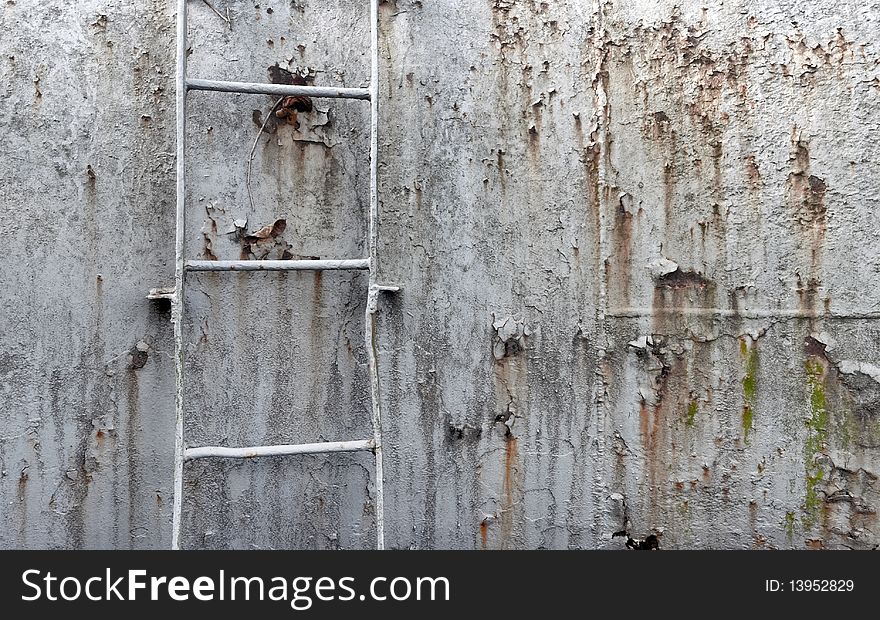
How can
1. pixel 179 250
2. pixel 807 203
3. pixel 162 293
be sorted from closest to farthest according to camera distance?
pixel 179 250 < pixel 162 293 < pixel 807 203

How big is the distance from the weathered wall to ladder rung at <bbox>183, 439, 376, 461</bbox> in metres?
0.13

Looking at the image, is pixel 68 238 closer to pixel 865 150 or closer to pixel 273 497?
pixel 273 497

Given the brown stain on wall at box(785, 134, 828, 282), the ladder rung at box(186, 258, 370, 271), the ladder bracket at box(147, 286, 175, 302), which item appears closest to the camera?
the ladder rung at box(186, 258, 370, 271)

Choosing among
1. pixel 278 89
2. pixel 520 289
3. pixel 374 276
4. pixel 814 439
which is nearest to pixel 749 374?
pixel 814 439

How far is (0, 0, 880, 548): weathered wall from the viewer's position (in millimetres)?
1729

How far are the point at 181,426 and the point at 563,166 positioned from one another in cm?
129

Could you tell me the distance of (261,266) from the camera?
1.60m

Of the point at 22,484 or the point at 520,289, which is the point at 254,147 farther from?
the point at 22,484

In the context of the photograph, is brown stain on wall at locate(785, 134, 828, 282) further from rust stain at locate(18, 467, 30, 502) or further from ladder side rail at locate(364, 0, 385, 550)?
rust stain at locate(18, 467, 30, 502)

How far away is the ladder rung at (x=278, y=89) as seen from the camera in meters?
1.60

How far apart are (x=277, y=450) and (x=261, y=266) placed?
0.49 meters

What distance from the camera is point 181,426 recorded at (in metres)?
1.60

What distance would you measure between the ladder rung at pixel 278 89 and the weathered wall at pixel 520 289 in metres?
0.12

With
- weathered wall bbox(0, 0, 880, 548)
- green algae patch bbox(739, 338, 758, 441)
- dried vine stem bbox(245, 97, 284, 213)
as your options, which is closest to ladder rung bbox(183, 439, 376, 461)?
weathered wall bbox(0, 0, 880, 548)
